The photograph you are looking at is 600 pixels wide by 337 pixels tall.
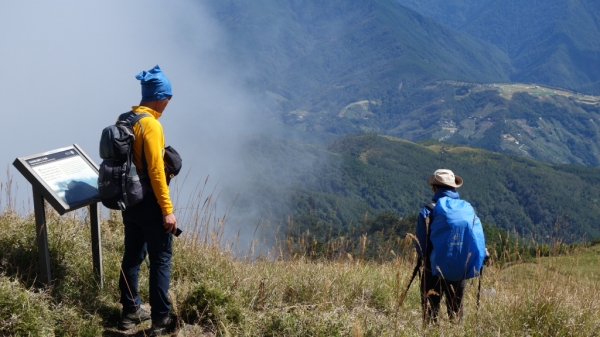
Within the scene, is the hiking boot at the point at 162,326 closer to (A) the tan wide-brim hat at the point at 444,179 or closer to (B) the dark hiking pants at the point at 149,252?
(B) the dark hiking pants at the point at 149,252

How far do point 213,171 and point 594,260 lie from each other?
134190mm

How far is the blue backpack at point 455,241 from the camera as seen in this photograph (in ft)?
12.7

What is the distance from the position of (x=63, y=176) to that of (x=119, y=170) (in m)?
0.72

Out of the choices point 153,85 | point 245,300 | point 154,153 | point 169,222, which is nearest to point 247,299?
point 245,300

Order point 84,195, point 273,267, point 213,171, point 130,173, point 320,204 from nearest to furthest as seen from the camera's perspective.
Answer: point 130,173
point 84,195
point 273,267
point 320,204
point 213,171

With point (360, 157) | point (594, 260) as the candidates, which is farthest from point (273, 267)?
point (360, 157)

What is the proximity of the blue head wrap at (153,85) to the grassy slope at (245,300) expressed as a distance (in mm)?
1186

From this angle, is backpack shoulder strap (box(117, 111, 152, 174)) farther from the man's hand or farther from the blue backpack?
the blue backpack

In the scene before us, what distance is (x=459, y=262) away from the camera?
3.88m

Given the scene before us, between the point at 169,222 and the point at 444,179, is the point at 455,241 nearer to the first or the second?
the point at 444,179

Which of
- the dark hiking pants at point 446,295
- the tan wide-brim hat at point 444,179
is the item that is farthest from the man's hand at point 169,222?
the tan wide-brim hat at point 444,179

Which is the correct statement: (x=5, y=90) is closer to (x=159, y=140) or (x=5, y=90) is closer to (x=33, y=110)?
(x=33, y=110)

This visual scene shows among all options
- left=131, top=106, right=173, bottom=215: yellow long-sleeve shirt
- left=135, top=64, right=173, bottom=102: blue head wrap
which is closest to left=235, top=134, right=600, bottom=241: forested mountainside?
left=135, top=64, right=173, bottom=102: blue head wrap

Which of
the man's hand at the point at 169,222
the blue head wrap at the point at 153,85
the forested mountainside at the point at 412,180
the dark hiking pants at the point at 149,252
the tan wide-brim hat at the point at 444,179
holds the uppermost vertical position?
the blue head wrap at the point at 153,85
